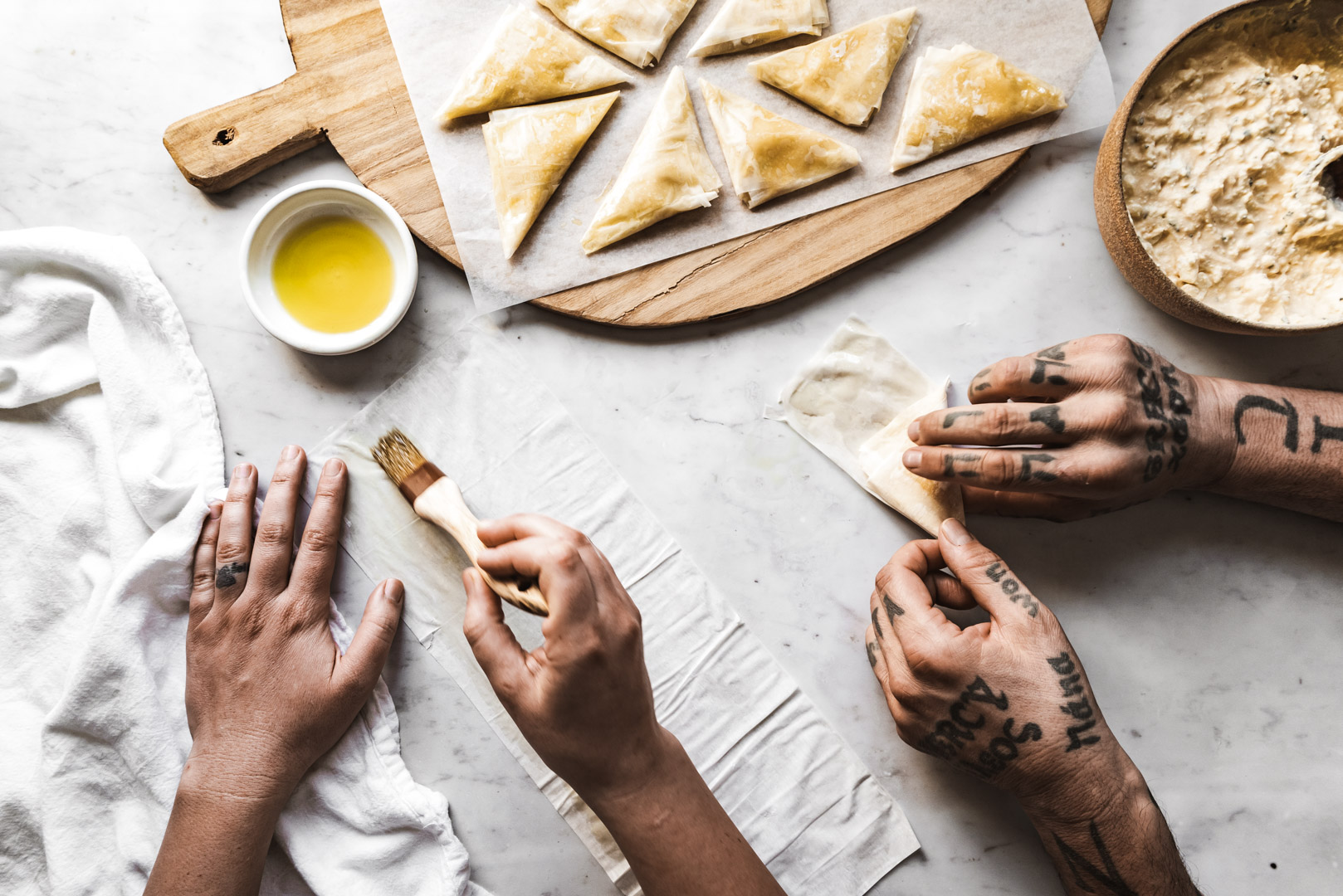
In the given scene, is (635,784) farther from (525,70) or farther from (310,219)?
(525,70)

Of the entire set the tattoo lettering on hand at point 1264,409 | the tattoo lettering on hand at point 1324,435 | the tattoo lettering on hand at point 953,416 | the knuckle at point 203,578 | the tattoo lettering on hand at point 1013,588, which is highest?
the tattoo lettering on hand at point 953,416

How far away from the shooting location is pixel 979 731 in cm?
112

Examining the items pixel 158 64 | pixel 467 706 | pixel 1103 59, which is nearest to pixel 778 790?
pixel 467 706

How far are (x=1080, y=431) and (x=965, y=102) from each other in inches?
21.7

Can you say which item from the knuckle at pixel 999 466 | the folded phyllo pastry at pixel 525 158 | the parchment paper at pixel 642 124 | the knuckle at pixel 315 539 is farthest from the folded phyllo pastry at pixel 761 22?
→ the knuckle at pixel 315 539

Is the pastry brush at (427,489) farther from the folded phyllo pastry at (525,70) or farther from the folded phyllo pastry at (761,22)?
the folded phyllo pastry at (761,22)

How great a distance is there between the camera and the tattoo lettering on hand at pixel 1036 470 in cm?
107

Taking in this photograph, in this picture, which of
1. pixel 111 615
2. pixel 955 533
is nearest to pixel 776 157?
pixel 955 533

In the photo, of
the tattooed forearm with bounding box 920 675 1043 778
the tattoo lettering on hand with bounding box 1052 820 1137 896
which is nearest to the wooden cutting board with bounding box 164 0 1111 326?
the tattooed forearm with bounding box 920 675 1043 778

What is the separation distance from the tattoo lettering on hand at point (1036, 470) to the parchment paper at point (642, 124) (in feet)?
1.61

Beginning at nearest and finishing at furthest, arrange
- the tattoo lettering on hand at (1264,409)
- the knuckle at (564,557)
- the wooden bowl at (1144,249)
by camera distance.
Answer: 1. the knuckle at (564,557)
2. the wooden bowl at (1144,249)
3. the tattoo lettering on hand at (1264,409)

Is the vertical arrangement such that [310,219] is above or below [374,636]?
above

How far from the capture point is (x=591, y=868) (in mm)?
1236

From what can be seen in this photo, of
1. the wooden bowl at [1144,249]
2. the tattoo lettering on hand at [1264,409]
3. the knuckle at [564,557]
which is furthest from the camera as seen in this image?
the tattoo lettering on hand at [1264,409]
